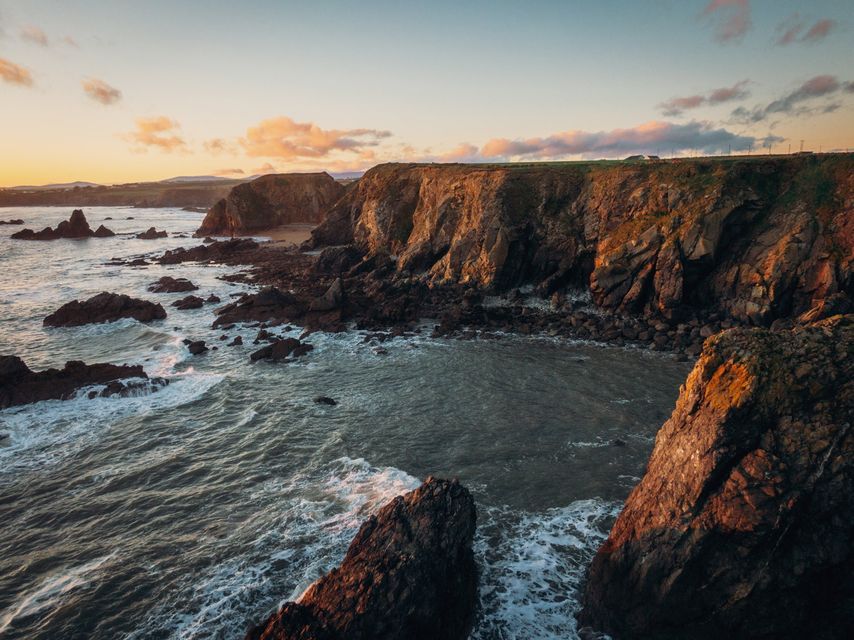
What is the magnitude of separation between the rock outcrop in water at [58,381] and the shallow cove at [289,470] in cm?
108

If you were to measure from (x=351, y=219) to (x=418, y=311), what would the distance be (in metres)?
41.4

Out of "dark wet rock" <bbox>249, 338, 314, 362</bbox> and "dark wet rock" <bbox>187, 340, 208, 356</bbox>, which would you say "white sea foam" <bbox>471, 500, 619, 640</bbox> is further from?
"dark wet rock" <bbox>187, 340, 208, 356</bbox>

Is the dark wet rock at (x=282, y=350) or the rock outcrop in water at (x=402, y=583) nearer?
the rock outcrop in water at (x=402, y=583)

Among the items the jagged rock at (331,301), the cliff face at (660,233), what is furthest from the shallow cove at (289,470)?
the cliff face at (660,233)

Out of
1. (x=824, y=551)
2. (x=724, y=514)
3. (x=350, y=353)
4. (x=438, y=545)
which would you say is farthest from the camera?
(x=350, y=353)

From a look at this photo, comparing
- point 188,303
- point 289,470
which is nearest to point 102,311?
point 188,303

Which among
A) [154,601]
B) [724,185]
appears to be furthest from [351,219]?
[154,601]

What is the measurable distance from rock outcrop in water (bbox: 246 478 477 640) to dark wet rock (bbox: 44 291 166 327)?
41610 millimetres

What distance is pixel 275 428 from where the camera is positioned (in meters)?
25.9

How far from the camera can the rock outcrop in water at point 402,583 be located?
38.5ft

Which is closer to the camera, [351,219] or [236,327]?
[236,327]

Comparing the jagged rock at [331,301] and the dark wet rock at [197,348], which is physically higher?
the jagged rock at [331,301]

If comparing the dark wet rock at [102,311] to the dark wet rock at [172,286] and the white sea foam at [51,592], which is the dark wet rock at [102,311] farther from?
the white sea foam at [51,592]

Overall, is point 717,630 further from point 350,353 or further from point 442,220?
point 442,220
